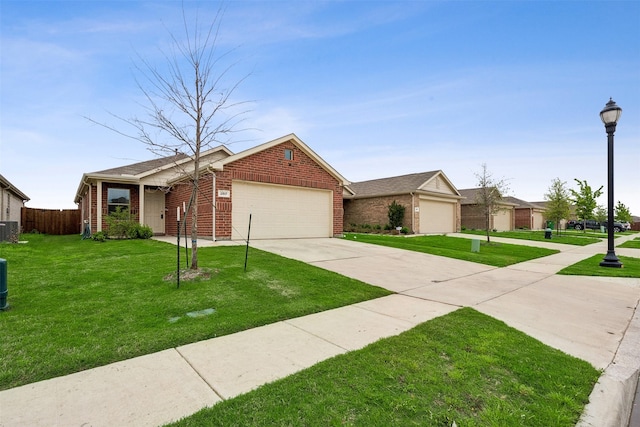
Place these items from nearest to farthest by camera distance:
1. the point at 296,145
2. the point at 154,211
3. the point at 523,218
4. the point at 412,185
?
the point at 296,145, the point at 154,211, the point at 412,185, the point at 523,218

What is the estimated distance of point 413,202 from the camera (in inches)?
845

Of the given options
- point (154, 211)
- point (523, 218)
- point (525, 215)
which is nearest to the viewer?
point (154, 211)

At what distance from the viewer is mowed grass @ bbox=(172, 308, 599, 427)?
7.60ft

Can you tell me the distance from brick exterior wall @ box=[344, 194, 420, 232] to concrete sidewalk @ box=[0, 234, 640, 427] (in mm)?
14006

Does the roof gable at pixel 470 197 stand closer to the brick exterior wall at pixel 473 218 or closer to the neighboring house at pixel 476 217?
the neighboring house at pixel 476 217

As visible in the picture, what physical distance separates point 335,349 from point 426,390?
1118mm

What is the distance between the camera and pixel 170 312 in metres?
4.55

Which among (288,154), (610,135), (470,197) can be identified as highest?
(288,154)

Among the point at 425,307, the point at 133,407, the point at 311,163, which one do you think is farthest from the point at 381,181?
the point at 133,407

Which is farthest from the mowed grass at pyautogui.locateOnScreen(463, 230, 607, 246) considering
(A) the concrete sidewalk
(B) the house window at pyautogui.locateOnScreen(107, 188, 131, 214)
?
(B) the house window at pyautogui.locateOnScreen(107, 188, 131, 214)

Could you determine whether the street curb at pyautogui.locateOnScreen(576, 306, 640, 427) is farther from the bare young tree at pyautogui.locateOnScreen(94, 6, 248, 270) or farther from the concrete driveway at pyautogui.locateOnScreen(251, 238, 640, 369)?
the bare young tree at pyautogui.locateOnScreen(94, 6, 248, 270)

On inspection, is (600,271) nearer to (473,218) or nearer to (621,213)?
(473,218)

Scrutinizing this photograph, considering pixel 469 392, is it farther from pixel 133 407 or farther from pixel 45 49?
pixel 45 49

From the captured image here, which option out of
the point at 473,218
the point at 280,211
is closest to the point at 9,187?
the point at 280,211
